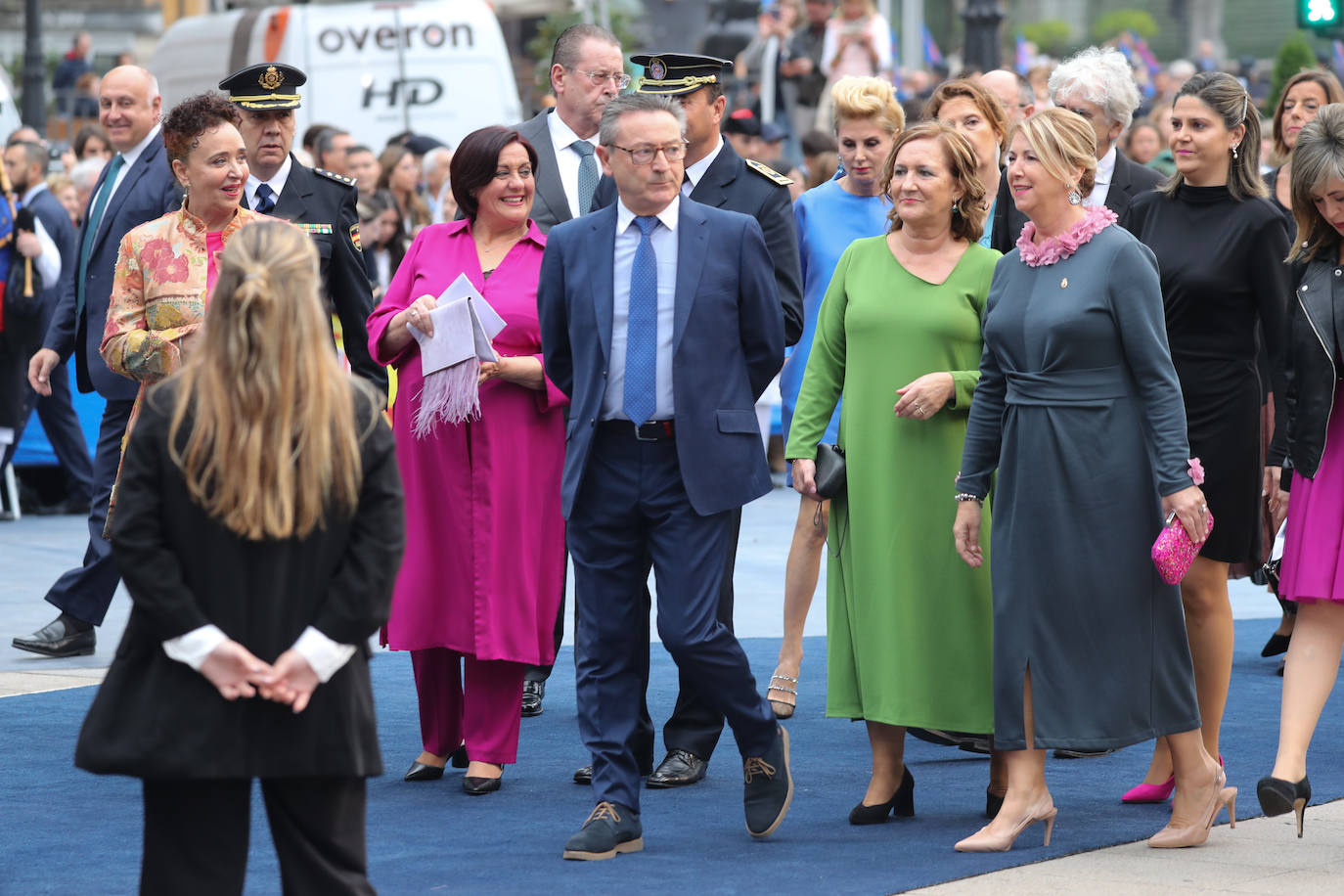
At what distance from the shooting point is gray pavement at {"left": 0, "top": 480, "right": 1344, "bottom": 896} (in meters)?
5.09

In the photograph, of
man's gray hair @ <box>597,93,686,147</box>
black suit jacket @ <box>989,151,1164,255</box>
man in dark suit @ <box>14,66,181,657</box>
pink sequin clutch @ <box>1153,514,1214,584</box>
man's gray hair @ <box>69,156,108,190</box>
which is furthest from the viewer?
man's gray hair @ <box>69,156,108,190</box>

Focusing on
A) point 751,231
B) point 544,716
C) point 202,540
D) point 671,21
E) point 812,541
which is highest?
point 671,21

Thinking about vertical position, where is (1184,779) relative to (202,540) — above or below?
below

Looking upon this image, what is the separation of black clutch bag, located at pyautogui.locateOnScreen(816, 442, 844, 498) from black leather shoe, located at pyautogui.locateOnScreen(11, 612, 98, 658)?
3897mm

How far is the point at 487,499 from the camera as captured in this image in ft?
20.4

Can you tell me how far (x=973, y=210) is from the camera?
5.77 m

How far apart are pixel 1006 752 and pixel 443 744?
70.9 inches

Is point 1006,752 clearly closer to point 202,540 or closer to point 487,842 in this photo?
point 487,842

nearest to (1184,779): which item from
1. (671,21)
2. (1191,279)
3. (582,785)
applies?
(1191,279)

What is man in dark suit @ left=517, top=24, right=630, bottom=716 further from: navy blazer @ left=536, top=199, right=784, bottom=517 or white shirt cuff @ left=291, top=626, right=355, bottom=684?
white shirt cuff @ left=291, top=626, right=355, bottom=684

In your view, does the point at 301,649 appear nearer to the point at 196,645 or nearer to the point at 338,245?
the point at 196,645

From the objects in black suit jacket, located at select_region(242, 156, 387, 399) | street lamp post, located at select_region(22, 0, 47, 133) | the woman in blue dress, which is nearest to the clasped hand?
black suit jacket, located at select_region(242, 156, 387, 399)

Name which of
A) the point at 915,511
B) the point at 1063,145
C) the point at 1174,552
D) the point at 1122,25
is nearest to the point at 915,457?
the point at 915,511

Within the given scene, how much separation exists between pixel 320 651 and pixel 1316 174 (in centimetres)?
315
